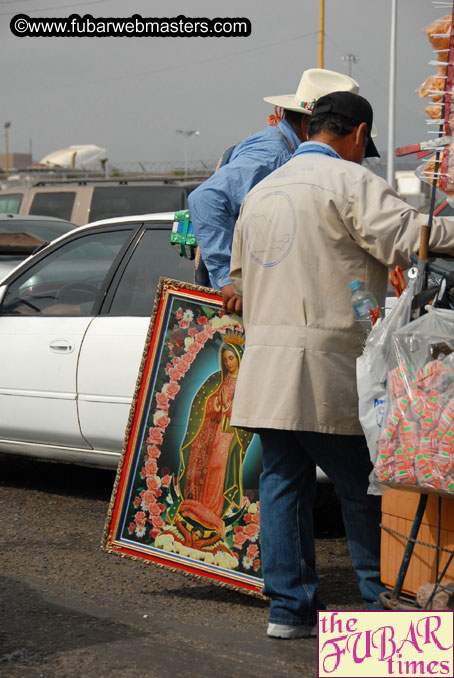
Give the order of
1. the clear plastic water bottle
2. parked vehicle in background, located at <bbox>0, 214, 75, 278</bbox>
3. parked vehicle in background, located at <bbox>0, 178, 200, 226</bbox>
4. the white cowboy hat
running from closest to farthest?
Answer: the clear plastic water bottle, the white cowboy hat, parked vehicle in background, located at <bbox>0, 214, 75, 278</bbox>, parked vehicle in background, located at <bbox>0, 178, 200, 226</bbox>

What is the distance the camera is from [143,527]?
4.52 metres

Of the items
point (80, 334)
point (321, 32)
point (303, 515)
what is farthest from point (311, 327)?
point (321, 32)

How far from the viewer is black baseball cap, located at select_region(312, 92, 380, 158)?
149 inches

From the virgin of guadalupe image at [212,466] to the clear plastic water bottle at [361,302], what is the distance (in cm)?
83

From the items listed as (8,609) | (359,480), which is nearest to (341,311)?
(359,480)

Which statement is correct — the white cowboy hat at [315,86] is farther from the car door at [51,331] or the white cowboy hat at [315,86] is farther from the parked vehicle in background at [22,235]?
the parked vehicle in background at [22,235]

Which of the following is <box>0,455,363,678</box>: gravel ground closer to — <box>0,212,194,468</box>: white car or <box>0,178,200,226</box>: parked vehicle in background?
<box>0,212,194,468</box>: white car

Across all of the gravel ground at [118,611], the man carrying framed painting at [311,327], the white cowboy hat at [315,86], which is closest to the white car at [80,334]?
the gravel ground at [118,611]

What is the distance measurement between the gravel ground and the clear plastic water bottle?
1200 mm

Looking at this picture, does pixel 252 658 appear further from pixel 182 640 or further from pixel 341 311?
pixel 341 311

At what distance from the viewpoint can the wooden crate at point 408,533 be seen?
3410mm

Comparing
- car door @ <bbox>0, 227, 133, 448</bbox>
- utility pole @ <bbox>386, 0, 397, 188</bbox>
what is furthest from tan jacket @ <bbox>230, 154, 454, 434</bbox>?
utility pole @ <bbox>386, 0, 397, 188</bbox>

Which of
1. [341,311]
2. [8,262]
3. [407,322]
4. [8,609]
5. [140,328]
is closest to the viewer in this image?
[407,322]

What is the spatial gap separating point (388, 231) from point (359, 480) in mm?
922
